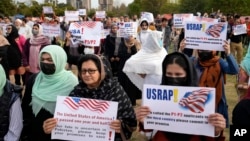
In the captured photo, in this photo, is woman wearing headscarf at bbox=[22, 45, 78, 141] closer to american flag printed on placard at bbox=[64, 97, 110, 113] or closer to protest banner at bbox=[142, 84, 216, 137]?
american flag printed on placard at bbox=[64, 97, 110, 113]

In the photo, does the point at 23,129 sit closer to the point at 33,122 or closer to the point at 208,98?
the point at 33,122

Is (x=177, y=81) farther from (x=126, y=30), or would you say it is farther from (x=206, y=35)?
(x=126, y=30)

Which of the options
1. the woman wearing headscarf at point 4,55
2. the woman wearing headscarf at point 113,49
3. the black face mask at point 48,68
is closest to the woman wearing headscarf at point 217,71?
the black face mask at point 48,68

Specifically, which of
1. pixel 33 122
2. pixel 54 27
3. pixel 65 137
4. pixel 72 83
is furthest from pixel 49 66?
pixel 54 27

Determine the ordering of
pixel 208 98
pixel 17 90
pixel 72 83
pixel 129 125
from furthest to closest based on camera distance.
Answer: pixel 72 83, pixel 17 90, pixel 129 125, pixel 208 98

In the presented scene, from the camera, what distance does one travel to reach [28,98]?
340cm

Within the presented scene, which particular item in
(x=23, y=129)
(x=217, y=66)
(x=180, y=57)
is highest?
(x=180, y=57)

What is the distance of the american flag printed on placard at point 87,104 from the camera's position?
106 inches

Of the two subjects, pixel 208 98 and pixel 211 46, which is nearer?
pixel 208 98

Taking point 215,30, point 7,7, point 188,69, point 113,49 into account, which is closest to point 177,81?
point 188,69

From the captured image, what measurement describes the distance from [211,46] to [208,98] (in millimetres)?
2111

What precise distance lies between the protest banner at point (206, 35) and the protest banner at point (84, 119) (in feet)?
6.75

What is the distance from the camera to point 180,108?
248 centimetres

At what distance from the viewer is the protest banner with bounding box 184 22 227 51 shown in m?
4.37
